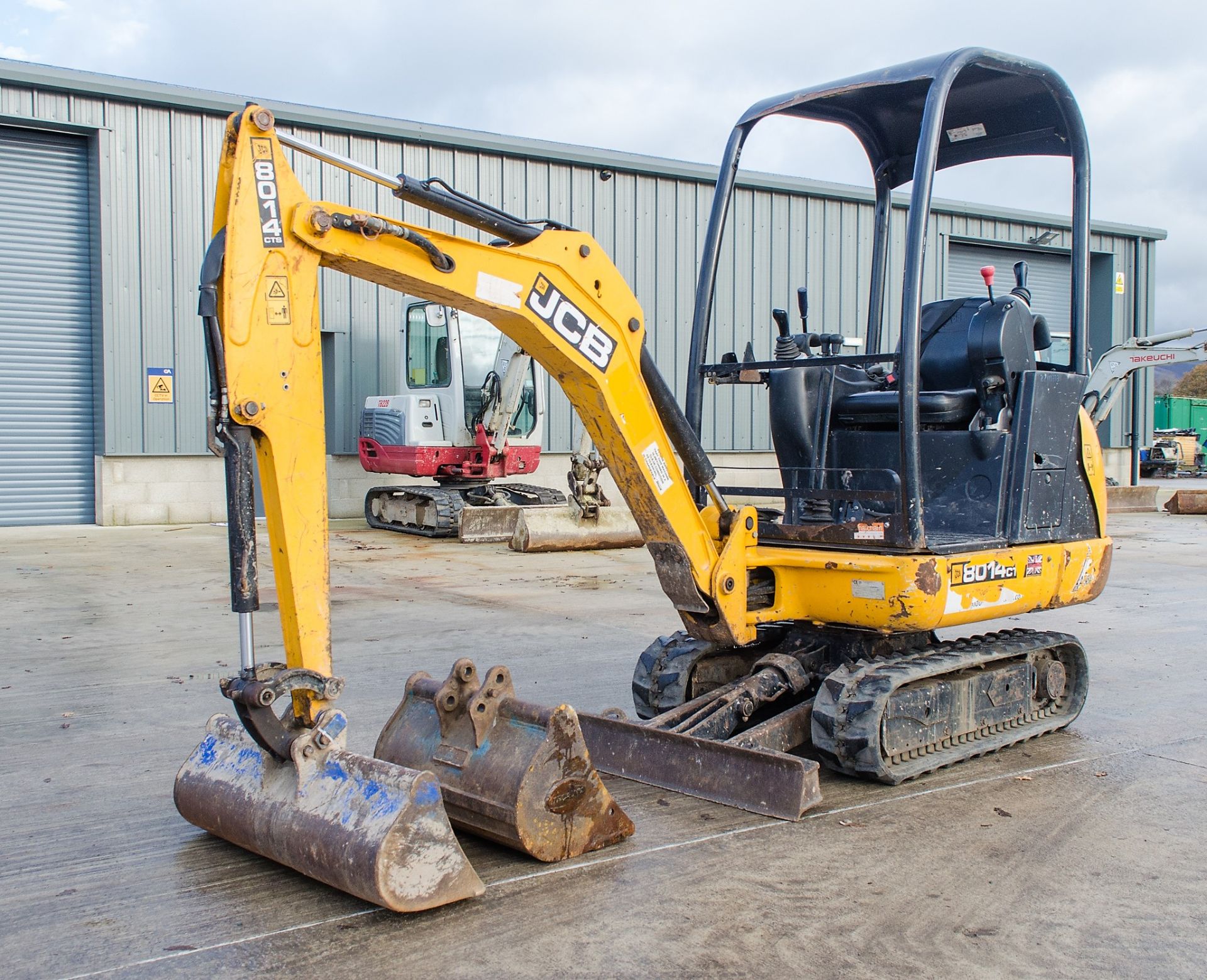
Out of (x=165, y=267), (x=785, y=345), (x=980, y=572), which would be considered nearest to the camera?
(x=980, y=572)

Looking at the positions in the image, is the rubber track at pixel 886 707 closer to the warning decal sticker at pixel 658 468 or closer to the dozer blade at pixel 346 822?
the warning decal sticker at pixel 658 468

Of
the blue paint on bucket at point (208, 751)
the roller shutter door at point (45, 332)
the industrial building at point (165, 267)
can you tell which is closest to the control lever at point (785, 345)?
the blue paint on bucket at point (208, 751)

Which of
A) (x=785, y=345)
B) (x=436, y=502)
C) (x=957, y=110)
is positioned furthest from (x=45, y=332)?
(x=957, y=110)

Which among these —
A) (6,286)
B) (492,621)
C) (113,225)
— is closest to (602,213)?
(113,225)

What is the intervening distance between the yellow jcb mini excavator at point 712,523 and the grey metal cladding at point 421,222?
331 inches

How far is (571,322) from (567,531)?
10.3 meters

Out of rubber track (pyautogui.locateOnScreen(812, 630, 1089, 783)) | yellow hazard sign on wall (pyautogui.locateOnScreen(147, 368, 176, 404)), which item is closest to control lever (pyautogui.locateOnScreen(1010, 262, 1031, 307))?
rubber track (pyautogui.locateOnScreen(812, 630, 1089, 783))

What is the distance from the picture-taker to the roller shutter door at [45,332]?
56.9 feet

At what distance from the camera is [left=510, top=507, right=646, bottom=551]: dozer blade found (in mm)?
14477

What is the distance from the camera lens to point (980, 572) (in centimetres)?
517

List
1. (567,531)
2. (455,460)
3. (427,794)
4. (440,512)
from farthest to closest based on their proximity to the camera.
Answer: (455,460)
(440,512)
(567,531)
(427,794)

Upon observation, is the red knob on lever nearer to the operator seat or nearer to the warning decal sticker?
the operator seat

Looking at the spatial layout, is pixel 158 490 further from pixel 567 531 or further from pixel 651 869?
pixel 651 869

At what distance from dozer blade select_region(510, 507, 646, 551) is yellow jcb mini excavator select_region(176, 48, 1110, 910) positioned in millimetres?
8298
